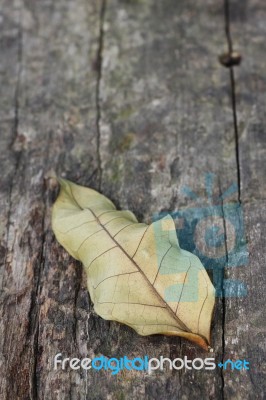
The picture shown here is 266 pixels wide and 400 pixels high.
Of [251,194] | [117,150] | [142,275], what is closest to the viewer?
[142,275]

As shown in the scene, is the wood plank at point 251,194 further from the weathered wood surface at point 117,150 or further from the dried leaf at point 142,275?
the dried leaf at point 142,275

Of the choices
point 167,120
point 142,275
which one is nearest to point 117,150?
point 167,120

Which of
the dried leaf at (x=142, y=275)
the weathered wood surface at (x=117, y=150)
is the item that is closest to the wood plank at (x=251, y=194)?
the weathered wood surface at (x=117, y=150)

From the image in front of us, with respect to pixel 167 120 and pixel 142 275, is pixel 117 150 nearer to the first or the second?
pixel 167 120

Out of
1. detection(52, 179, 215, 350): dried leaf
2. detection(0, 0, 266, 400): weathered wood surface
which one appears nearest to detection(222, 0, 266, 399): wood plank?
detection(0, 0, 266, 400): weathered wood surface

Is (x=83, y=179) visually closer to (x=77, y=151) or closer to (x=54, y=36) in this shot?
(x=77, y=151)

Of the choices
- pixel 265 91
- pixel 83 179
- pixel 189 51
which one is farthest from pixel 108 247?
pixel 189 51

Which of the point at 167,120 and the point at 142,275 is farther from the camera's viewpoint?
the point at 167,120
